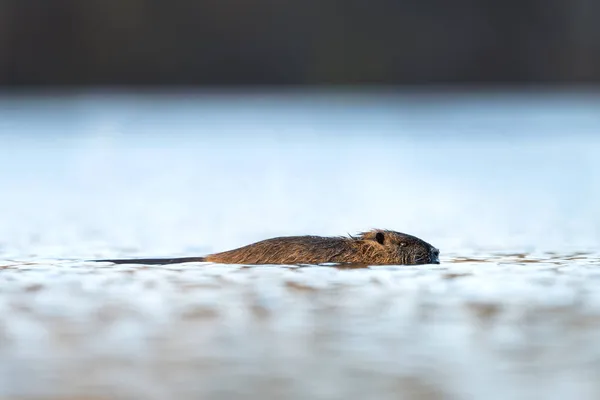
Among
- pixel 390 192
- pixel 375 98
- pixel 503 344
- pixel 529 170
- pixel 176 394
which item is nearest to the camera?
pixel 176 394

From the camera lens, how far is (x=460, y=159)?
24422 mm

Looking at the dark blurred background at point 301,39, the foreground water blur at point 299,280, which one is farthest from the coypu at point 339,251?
the dark blurred background at point 301,39

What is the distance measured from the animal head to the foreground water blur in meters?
0.17

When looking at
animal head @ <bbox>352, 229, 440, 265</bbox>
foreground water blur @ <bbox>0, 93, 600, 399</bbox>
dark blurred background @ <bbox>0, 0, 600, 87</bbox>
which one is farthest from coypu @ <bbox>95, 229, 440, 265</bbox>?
dark blurred background @ <bbox>0, 0, 600, 87</bbox>

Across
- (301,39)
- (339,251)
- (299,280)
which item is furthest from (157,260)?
(301,39)

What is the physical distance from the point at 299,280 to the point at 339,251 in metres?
0.87

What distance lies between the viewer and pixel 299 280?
30.9ft

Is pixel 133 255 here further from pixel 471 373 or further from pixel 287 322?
pixel 471 373

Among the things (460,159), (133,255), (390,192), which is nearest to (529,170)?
(460,159)

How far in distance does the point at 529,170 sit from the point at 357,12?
27.0 meters

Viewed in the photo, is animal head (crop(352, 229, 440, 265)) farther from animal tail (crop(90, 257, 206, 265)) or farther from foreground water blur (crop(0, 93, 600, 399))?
animal tail (crop(90, 257, 206, 265))

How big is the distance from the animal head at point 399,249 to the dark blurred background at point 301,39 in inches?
1376

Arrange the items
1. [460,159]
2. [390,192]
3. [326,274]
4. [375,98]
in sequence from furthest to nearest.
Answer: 1. [375,98]
2. [460,159]
3. [390,192]
4. [326,274]

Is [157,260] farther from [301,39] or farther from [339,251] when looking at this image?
[301,39]
